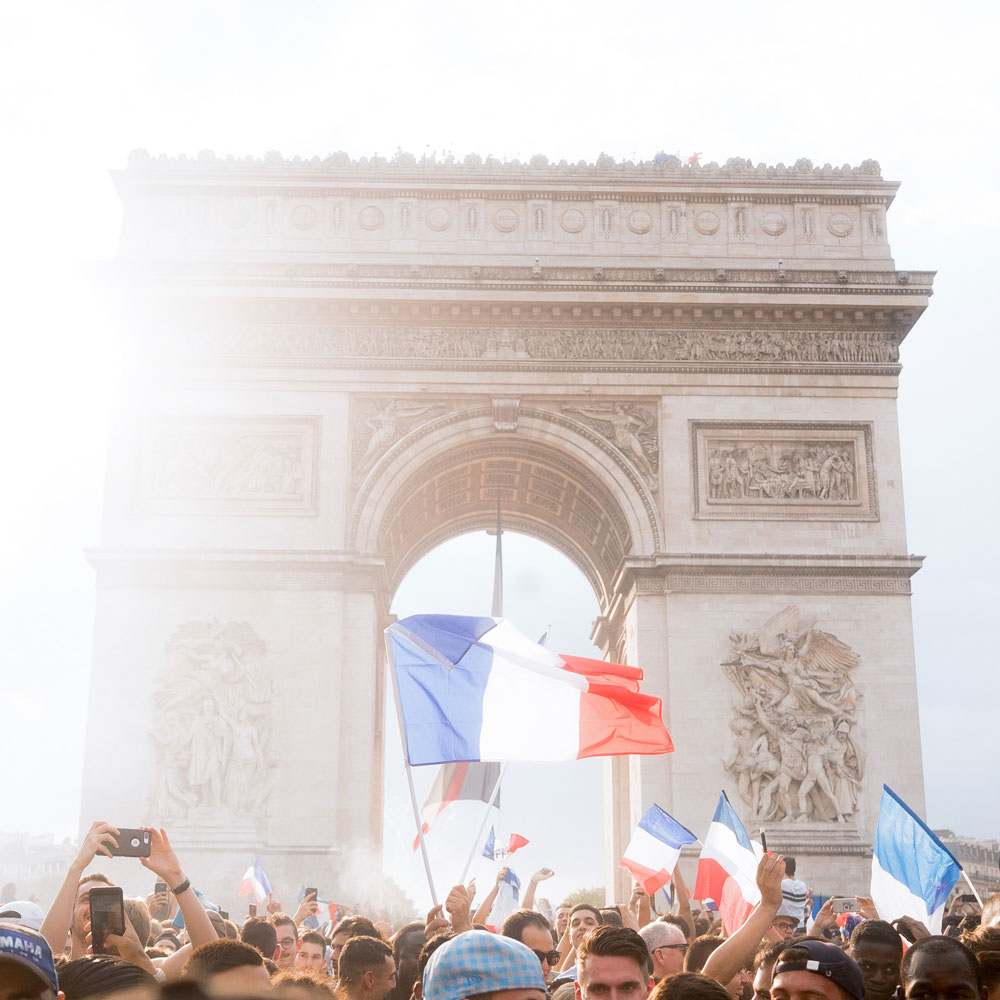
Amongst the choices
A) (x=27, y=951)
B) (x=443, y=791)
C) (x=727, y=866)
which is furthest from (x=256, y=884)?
(x=27, y=951)

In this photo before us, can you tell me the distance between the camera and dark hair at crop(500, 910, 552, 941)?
7840mm

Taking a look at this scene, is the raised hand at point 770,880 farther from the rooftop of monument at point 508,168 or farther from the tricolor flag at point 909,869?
the rooftop of monument at point 508,168

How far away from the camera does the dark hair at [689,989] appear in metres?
4.07

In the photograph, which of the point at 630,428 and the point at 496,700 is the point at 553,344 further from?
the point at 496,700

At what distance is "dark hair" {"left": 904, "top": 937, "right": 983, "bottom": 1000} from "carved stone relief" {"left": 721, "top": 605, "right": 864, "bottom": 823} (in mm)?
19504

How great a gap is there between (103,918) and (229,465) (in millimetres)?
21548

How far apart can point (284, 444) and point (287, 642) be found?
397 centimetres

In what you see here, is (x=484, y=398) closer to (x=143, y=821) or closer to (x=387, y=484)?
(x=387, y=484)

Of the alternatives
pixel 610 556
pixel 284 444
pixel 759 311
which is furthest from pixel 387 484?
pixel 759 311

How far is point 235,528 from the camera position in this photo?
85.5 feet

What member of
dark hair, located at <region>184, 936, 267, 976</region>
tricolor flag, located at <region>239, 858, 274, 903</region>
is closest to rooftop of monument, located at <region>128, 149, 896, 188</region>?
tricolor flag, located at <region>239, 858, 274, 903</region>

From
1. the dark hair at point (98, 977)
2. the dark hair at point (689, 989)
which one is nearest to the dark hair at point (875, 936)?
the dark hair at point (689, 989)

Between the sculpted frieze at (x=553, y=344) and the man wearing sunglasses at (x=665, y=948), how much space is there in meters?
20.3

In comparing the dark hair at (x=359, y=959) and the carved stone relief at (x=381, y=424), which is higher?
the carved stone relief at (x=381, y=424)
